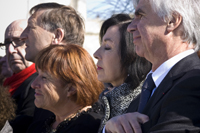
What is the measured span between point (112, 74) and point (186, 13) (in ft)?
3.28

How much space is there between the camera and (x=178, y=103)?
155 cm

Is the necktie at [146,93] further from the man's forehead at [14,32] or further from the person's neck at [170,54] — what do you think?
the man's forehead at [14,32]

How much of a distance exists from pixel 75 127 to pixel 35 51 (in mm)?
1577

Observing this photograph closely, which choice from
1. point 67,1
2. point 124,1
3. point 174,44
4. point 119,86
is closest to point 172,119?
point 174,44

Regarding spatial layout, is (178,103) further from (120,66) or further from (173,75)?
(120,66)

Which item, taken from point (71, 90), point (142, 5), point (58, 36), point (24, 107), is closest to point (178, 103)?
point (142, 5)

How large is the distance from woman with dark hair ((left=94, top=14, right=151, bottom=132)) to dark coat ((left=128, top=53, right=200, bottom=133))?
0.90m

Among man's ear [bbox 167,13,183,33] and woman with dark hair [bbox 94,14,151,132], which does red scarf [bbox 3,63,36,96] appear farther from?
man's ear [bbox 167,13,183,33]

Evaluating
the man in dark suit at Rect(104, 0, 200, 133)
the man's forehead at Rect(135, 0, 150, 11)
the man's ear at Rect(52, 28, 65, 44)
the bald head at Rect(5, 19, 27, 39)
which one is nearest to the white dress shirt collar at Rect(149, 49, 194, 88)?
the man in dark suit at Rect(104, 0, 200, 133)

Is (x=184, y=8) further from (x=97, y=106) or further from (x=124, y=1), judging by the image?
(x=124, y=1)

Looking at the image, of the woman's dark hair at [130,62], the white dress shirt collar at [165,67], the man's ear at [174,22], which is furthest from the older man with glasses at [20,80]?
the man's ear at [174,22]

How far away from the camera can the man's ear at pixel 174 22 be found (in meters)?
2.01

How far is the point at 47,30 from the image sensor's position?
400 cm

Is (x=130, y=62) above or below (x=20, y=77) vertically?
above
